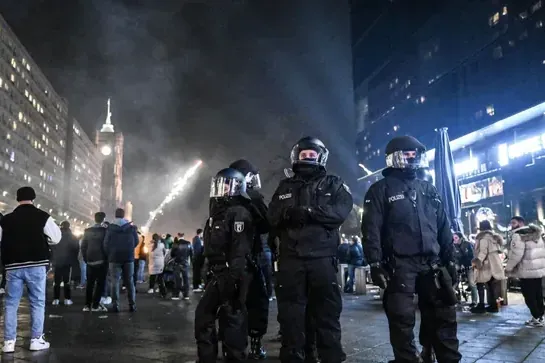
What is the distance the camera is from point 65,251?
38.5 feet

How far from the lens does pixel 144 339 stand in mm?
6570

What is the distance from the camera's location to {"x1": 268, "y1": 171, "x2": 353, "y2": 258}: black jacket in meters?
4.47

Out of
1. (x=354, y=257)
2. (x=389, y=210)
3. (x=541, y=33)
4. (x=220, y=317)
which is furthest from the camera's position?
(x=541, y=33)

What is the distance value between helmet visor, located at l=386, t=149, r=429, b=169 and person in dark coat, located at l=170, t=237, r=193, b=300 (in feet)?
29.5

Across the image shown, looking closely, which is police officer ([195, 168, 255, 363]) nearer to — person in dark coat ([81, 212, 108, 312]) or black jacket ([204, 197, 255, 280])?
black jacket ([204, 197, 255, 280])

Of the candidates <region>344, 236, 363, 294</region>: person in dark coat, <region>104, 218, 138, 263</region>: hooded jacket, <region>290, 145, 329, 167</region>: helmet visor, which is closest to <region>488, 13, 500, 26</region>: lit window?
<region>344, 236, 363, 294</region>: person in dark coat

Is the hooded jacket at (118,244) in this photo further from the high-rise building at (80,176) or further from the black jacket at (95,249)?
the high-rise building at (80,176)

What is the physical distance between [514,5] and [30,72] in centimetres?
8835

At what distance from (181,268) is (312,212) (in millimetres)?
8983

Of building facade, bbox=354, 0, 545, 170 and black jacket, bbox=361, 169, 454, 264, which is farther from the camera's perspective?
building facade, bbox=354, 0, 545, 170

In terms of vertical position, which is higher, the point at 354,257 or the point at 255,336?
the point at 354,257

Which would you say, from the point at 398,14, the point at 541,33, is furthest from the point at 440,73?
the point at 398,14

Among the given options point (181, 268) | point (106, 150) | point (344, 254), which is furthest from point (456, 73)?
point (106, 150)

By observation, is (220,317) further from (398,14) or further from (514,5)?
(398,14)
